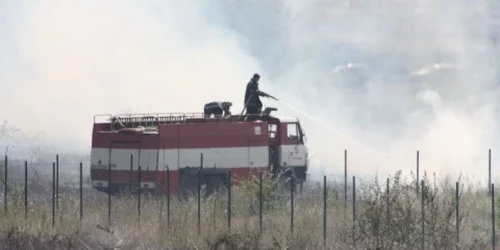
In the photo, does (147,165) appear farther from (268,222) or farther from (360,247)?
(360,247)

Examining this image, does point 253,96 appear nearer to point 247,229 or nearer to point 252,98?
point 252,98

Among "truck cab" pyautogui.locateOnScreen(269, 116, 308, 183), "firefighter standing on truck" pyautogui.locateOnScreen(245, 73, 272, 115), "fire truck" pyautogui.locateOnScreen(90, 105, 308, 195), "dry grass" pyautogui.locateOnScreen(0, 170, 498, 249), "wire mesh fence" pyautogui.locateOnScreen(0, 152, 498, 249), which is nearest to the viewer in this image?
"dry grass" pyautogui.locateOnScreen(0, 170, 498, 249)

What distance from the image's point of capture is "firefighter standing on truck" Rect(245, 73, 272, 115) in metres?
30.3

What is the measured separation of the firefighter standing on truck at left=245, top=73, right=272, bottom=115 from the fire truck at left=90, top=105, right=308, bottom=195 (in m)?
0.66

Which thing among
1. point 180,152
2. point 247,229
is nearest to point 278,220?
point 247,229

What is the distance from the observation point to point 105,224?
2023 cm

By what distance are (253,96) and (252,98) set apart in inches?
3.9

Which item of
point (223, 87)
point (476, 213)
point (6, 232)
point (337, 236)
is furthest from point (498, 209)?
point (223, 87)

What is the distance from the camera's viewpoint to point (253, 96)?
3031cm

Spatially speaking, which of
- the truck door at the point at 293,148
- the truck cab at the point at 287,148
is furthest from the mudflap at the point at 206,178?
the truck door at the point at 293,148

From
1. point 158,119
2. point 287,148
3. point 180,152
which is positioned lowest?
point 180,152

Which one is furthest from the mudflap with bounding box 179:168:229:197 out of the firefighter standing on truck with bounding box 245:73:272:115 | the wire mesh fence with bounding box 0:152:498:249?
the wire mesh fence with bounding box 0:152:498:249

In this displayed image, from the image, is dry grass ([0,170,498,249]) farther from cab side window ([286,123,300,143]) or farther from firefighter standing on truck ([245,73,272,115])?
firefighter standing on truck ([245,73,272,115])

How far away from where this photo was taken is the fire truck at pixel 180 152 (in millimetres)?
28328
